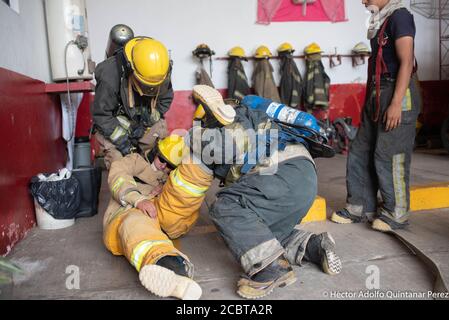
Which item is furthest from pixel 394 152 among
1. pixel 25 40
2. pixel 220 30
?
pixel 220 30

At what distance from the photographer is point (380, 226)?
2.44 metres

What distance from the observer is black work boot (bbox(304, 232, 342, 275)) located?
5.96ft

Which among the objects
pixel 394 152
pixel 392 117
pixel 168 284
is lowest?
pixel 168 284

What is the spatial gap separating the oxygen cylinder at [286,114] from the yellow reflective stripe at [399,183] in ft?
2.89

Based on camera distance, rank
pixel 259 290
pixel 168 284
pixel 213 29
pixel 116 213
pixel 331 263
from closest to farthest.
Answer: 1. pixel 168 284
2. pixel 259 290
3. pixel 331 263
4. pixel 116 213
5. pixel 213 29

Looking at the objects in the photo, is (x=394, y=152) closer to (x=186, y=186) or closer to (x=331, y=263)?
(x=331, y=263)

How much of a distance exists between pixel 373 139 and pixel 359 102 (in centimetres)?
483

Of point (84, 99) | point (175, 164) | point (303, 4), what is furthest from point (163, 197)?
point (303, 4)

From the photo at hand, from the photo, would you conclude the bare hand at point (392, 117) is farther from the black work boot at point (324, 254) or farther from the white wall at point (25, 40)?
the white wall at point (25, 40)

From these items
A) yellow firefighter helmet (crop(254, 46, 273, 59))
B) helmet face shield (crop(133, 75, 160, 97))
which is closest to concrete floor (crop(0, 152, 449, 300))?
helmet face shield (crop(133, 75, 160, 97))

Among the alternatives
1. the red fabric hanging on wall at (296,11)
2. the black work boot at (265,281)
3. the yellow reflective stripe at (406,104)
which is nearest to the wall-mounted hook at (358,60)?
the red fabric hanging on wall at (296,11)

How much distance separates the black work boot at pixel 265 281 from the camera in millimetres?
1617

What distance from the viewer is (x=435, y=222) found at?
2.57m

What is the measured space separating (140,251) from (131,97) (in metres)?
1.31
